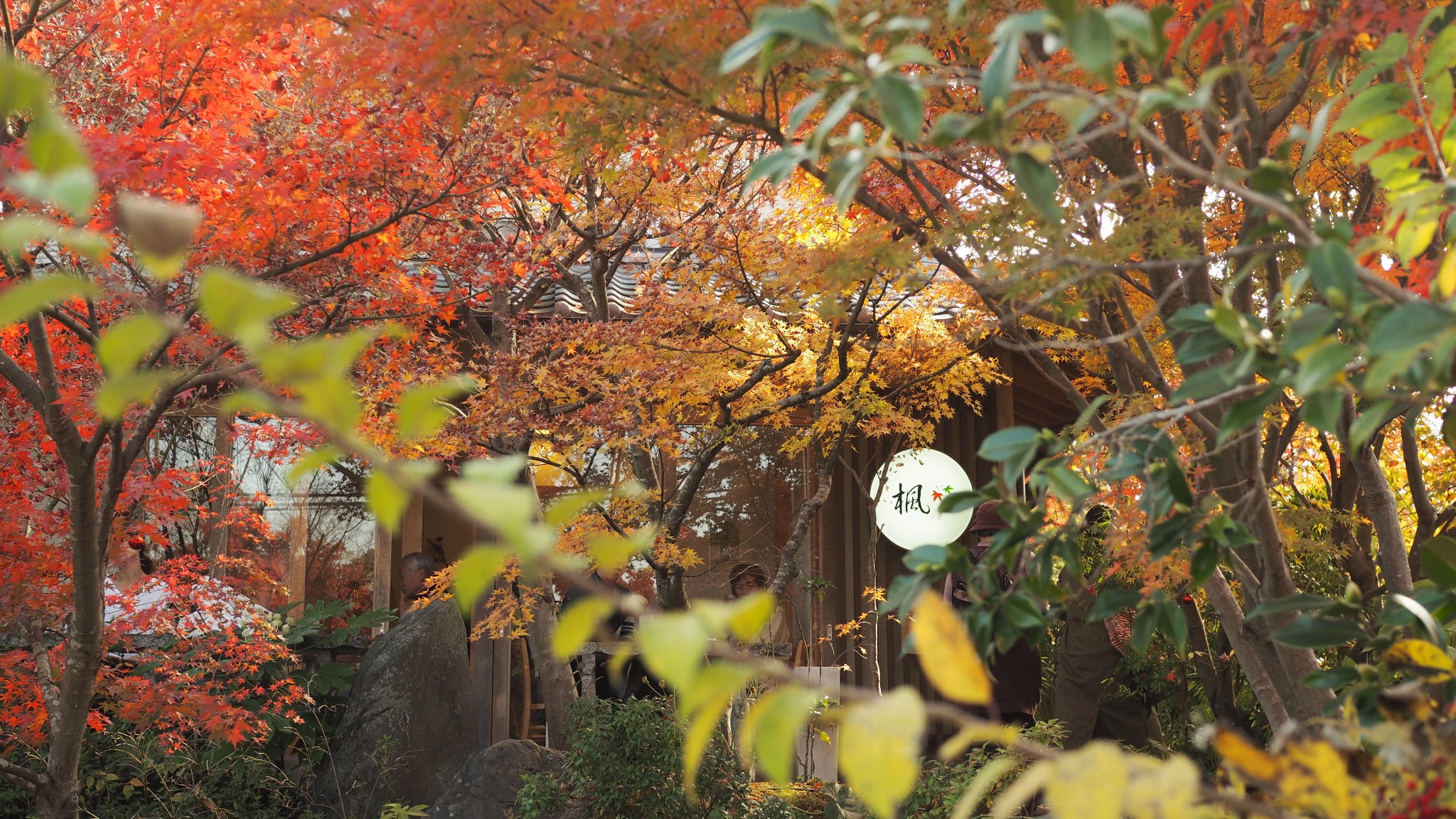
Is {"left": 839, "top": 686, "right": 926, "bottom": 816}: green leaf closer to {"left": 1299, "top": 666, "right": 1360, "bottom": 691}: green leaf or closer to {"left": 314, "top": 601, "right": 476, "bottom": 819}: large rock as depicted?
{"left": 1299, "top": 666, "right": 1360, "bottom": 691}: green leaf

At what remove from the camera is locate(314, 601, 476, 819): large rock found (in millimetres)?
7113

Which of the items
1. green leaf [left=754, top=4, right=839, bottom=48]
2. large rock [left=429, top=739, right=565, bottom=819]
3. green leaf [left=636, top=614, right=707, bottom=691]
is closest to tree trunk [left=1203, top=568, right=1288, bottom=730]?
green leaf [left=754, top=4, right=839, bottom=48]

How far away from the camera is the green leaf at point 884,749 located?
2.74 feet

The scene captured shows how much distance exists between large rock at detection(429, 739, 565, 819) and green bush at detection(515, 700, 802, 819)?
634 millimetres

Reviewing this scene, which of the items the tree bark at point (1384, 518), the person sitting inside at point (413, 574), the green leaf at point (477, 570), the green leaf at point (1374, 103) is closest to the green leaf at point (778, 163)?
the green leaf at point (477, 570)

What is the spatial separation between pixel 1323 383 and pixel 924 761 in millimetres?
5974

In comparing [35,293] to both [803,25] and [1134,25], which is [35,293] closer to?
[803,25]

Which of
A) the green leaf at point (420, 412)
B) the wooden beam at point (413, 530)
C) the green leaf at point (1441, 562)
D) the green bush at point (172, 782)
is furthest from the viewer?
the wooden beam at point (413, 530)

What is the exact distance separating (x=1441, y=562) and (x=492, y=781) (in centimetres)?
561

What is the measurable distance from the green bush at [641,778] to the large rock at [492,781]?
2.08 feet

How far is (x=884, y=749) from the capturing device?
33.5 inches

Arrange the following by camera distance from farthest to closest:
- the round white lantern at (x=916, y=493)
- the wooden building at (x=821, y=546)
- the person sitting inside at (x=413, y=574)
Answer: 1. the person sitting inside at (x=413, y=574)
2. the wooden building at (x=821, y=546)
3. the round white lantern at (x=916, y=493)

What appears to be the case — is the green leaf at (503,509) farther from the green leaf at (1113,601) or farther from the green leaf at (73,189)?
the green leaf at (1113,601)

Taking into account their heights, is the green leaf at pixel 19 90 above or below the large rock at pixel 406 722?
above
